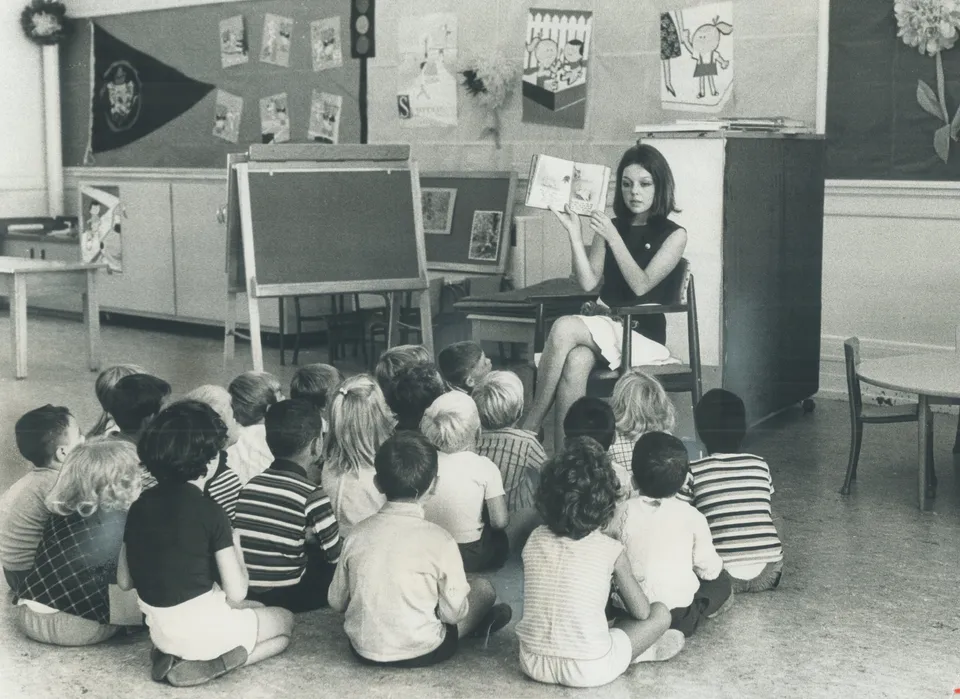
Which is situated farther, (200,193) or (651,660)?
(200,193)

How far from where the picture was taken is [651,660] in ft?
9.75

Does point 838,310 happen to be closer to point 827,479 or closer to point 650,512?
point 827,479

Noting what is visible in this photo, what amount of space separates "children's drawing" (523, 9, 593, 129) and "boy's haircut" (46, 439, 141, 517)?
15.1ft

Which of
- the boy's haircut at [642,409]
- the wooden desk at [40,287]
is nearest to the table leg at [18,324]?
the wooden desk at [40,287]

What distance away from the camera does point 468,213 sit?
7.43 metres

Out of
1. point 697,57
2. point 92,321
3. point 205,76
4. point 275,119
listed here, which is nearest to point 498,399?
point 697,57

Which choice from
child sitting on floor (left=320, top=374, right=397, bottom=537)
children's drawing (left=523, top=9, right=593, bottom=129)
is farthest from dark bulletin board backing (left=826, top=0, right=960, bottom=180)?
child sitting on floor (left=320, top=374, right=397, bottom=537)

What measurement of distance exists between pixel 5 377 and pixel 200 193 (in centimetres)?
225

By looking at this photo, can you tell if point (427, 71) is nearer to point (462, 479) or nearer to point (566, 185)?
point (566, 185)

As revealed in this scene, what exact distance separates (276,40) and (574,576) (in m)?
6.67

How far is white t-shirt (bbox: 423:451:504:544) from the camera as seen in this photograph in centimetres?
329

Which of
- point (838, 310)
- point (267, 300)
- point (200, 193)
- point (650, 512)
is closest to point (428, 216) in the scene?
point (267, 300)

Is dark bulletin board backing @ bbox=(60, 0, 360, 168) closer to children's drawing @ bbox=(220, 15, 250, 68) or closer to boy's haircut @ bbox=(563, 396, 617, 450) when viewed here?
children's drawing @ bbox=(220, 15, 250, 68)

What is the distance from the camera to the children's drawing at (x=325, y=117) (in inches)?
327
